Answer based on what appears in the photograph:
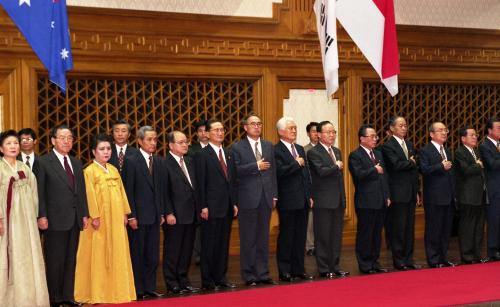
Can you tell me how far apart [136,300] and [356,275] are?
2.37 m

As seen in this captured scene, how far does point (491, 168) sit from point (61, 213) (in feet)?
15.5

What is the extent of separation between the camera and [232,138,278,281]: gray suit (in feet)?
29.4

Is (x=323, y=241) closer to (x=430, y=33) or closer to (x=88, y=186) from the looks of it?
(x=88, y=186)

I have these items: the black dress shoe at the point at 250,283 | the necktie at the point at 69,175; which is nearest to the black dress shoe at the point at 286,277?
the black dress shoe at the point at 250,283

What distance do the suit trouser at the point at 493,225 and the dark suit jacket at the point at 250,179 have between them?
2718 mm

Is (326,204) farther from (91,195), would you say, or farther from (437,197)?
(91,195)

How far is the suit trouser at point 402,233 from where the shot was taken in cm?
984

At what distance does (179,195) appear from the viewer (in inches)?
342

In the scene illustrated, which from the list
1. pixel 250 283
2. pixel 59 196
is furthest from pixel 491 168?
pixel 59 196

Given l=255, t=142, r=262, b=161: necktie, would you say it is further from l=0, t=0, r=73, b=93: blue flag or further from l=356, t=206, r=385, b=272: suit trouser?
l=0, t=0, r=73, b=93: blue flag

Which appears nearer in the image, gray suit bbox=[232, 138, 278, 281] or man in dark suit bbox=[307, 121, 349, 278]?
gray suit bbox=[232, 138, 278, 281]

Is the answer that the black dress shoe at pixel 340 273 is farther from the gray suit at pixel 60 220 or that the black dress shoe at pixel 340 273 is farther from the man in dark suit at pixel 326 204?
the gray suit at pixel 60 220

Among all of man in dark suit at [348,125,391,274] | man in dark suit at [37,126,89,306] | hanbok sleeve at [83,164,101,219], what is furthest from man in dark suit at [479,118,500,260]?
man in dark suit at [37,126,89,306]

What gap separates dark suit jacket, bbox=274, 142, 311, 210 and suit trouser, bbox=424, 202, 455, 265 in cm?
149
